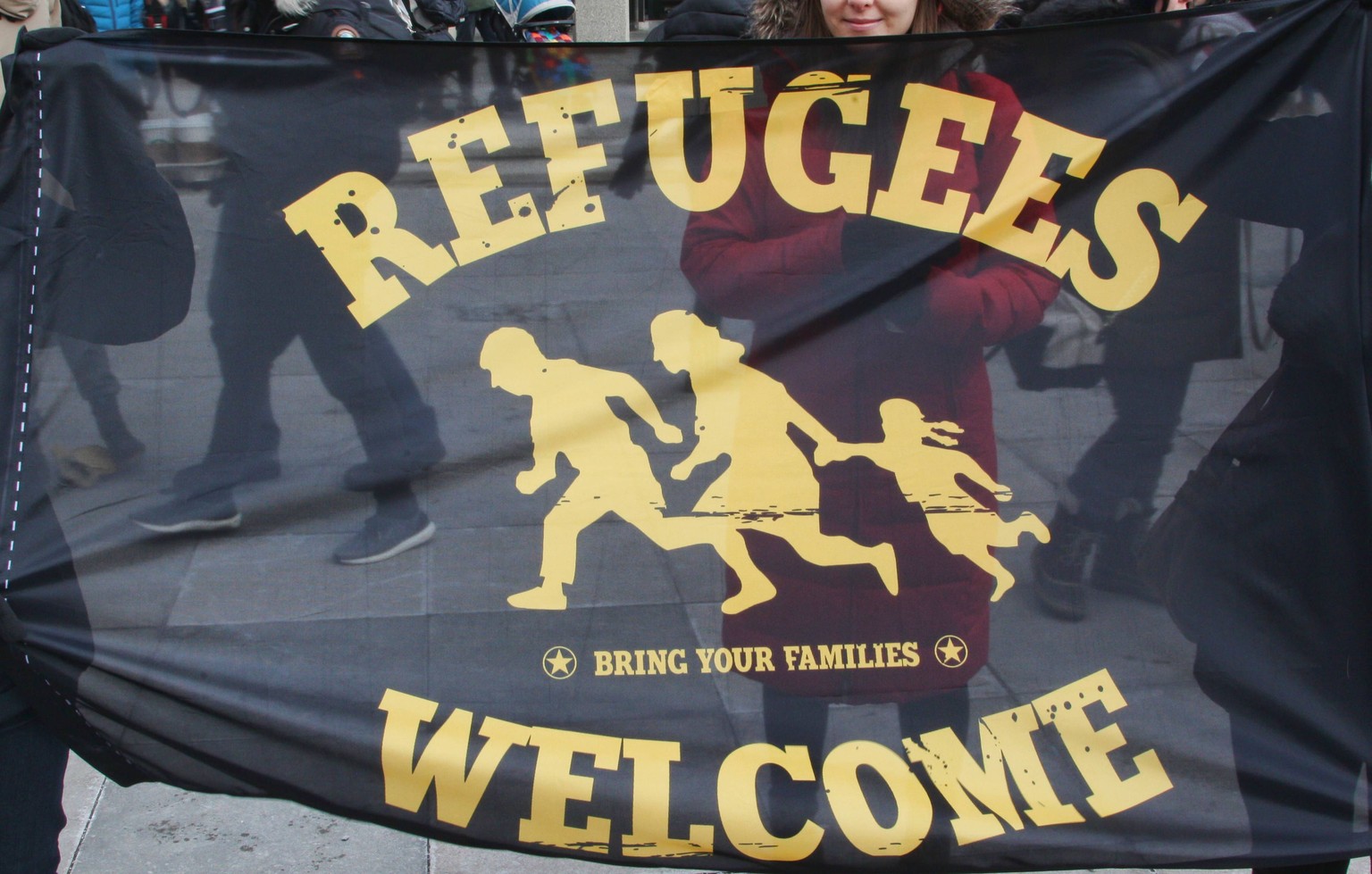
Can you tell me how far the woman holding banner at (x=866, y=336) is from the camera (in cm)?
221

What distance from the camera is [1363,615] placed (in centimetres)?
221

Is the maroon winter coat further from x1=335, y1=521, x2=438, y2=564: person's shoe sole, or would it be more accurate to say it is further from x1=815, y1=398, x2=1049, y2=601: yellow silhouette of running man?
x1=335, y1=521, x2=438, y2=564: person's shoe sole

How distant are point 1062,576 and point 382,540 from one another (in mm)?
1193

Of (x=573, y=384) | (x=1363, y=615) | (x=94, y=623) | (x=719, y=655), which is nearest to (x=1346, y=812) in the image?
(x=1363, y=615)

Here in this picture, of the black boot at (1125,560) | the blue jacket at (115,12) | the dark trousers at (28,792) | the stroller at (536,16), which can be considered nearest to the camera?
the dark trousers at (28,792)

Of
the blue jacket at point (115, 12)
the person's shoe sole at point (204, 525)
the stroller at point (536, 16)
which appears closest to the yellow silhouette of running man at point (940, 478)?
the person's shoe sole at point (204, 525)

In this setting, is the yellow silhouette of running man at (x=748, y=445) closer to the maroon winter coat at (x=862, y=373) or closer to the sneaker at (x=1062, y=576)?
the maroon winter coat at (x=862, y=373)

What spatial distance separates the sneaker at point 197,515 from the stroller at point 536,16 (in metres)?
5.40

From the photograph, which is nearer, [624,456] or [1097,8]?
[624,456]

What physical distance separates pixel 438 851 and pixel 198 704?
1086 millimetres

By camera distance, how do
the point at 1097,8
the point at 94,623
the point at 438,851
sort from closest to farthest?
the point at 94,623 < the point at 1097,8 < the point at 438,851

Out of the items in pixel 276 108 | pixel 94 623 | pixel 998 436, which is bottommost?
pixel 94 623

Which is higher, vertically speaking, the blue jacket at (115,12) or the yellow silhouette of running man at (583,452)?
the blue jacket at (115,12)

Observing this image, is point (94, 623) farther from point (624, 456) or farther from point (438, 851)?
point (438, 851)
